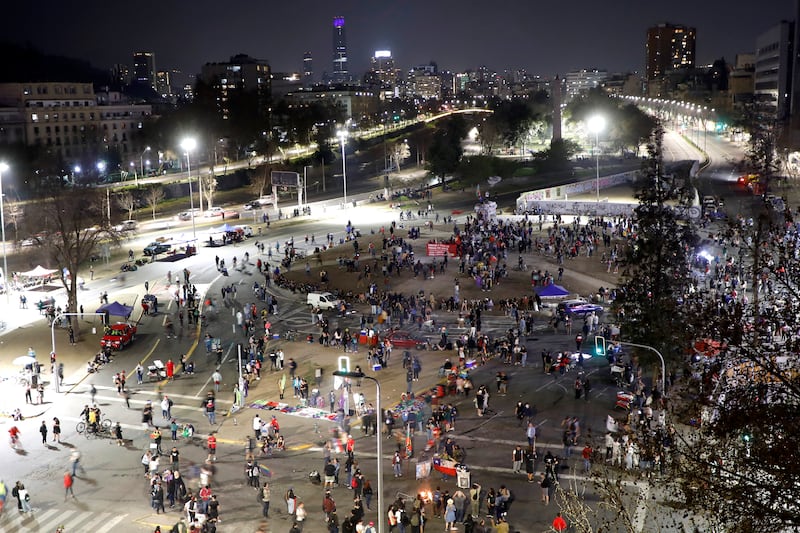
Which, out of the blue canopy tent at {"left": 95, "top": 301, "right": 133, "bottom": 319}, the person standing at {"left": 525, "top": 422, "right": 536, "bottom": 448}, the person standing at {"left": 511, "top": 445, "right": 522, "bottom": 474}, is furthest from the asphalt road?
the blue canopy tent at {"left": 95, "top": 301, "right": 133, "bottom": 319}

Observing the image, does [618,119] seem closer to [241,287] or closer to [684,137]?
[684,137]

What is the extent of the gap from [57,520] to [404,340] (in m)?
18.7

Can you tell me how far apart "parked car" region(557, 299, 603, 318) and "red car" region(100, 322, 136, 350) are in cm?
2173

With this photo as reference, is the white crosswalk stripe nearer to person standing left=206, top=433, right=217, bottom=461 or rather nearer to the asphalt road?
the asphalt road

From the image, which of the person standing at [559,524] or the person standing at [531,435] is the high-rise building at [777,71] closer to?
the person standing at [531,435]

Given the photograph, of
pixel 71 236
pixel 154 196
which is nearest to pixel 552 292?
pixel 71 236

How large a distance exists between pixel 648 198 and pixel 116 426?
68.9 feet

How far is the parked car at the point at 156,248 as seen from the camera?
59438mm

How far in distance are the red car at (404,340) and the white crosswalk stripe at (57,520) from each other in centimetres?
1734

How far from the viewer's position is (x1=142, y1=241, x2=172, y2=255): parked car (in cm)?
5944

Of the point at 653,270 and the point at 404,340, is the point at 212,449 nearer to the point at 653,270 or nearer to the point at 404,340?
the point at 404,340

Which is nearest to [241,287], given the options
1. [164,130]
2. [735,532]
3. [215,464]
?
[215,464]

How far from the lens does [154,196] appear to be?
272ft

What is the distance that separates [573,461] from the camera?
2436 centimetres
